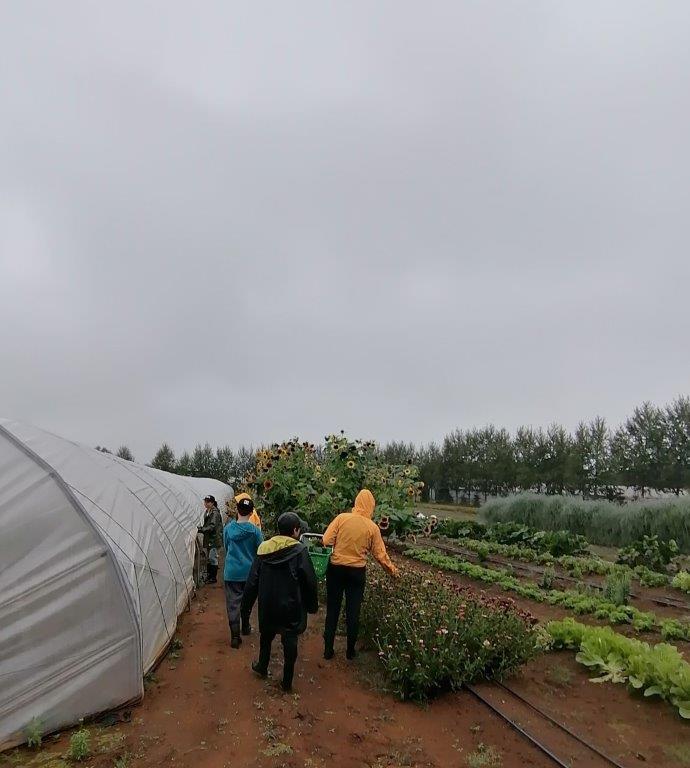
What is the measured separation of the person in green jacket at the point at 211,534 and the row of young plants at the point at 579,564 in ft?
19.1

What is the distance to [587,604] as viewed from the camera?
7.96 m

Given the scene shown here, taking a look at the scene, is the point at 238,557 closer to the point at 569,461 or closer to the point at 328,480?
the point at 328,480

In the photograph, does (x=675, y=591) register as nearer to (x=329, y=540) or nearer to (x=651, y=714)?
(x=651, y=714)

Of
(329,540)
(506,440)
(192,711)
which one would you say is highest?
(506,440)

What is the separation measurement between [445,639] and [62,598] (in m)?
3.23

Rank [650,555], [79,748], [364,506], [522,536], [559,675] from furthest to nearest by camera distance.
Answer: [522,536] → [650,555] → [364,506] → [559,675] → [79,748]

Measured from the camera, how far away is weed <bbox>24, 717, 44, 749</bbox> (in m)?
4.05

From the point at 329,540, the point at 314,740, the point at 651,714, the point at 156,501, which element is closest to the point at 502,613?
the point at 651,714

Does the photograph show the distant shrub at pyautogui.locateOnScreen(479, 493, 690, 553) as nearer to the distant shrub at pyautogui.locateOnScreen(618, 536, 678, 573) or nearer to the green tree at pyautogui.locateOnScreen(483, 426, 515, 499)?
the distant shrub at pyautogui.locateOnScreen(618, 536, 678, 573)

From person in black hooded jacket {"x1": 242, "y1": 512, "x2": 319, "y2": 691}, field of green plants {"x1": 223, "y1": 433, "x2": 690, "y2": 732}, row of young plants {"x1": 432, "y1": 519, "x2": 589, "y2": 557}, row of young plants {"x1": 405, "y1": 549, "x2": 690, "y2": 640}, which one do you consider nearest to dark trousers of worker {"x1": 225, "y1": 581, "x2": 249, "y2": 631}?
field of green plants {"x1": 223, "y1": 433, "x2": 690, "y2": 732}

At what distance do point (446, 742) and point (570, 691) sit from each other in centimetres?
168

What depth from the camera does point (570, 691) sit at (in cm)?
536

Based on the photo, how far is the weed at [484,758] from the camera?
158 inches

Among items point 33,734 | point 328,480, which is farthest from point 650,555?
point 33,734
